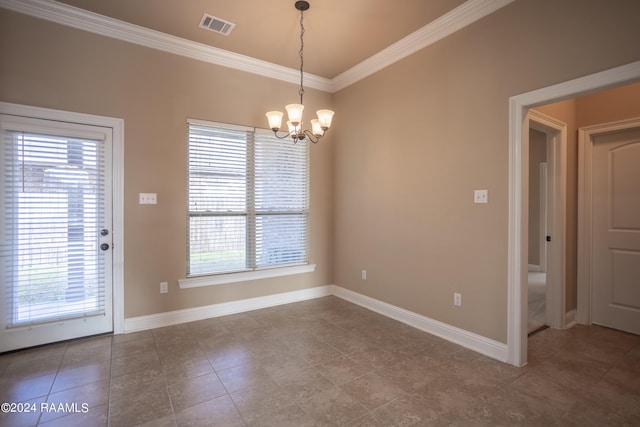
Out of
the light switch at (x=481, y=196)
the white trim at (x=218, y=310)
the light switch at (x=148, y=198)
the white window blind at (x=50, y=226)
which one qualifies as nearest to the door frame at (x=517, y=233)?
the light switch at (x=481, y=196)

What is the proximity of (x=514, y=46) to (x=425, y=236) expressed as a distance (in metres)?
1.88

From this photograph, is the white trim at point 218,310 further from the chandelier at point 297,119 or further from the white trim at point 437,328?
the chandelier at point 297,119

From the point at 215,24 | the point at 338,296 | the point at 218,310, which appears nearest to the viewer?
the point at 215,24

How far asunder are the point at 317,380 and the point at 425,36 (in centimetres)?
346

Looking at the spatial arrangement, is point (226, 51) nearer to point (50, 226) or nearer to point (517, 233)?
point (50, 226)

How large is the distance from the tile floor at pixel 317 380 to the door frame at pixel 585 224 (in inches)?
11.0

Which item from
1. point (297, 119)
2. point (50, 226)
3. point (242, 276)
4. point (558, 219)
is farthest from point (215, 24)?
point (558, 219)

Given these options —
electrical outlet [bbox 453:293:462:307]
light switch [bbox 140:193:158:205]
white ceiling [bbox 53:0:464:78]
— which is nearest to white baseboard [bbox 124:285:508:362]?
electrical outlet [bbox 453:293:462:307]

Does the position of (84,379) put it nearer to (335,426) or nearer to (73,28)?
(335,426)

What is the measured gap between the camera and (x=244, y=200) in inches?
156

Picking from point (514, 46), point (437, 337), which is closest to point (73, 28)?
point (514, 46)

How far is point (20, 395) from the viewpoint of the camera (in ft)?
7.19

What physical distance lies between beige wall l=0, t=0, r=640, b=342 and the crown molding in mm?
84

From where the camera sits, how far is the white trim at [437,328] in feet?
9.02
